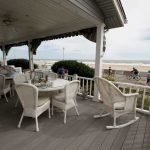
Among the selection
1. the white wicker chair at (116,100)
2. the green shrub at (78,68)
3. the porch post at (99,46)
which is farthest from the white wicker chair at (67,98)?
the green shrub at (78,68)

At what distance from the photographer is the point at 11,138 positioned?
207cm

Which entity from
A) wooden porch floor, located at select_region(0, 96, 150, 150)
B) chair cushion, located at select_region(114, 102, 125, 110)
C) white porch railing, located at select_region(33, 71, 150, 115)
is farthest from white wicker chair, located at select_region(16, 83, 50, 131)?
white porch railing, located at select_region(33, 71, 150, 115)

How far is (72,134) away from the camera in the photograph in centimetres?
222

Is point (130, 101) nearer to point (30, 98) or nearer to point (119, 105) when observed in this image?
point (119, 105)

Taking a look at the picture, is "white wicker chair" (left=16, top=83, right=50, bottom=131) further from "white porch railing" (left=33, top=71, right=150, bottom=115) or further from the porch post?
the porch post

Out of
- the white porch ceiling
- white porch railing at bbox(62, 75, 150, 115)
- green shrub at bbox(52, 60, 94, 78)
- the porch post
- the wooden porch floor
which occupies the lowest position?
the wooden porch floor

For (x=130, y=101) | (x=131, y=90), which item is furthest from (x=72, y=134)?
(x=131, y=90)

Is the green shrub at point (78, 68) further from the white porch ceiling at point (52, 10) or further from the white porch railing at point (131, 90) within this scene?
the white porch ceiling at point (52, 10)

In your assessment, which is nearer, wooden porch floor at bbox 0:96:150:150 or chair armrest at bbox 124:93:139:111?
wooden porch floor at bbox 0:96:150:150

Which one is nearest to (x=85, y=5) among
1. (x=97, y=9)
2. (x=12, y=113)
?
(x=97, y=9)

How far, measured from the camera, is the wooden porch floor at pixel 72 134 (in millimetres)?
1918

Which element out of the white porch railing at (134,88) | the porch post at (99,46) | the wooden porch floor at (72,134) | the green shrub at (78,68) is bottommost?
the wooden porch floor at (72,134)

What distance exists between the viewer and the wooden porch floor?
1.92m

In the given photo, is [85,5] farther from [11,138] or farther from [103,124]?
[11,138]
